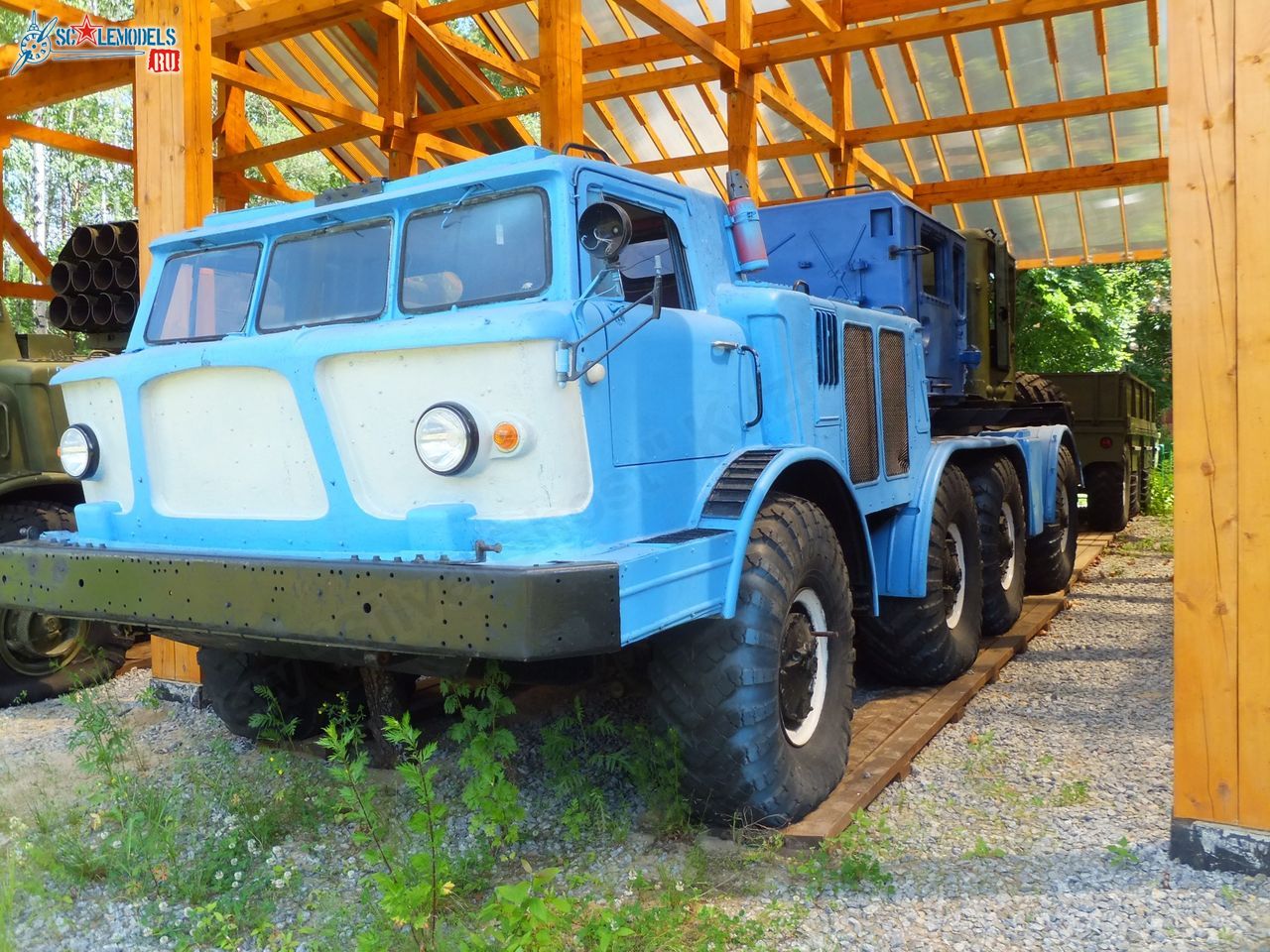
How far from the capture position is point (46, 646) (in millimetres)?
5945

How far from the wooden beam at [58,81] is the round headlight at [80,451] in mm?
5811

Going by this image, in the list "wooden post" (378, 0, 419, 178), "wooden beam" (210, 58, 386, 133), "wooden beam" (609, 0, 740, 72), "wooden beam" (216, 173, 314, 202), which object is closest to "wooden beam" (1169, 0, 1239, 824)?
"wooden beam" (609, 0, 740, 72)

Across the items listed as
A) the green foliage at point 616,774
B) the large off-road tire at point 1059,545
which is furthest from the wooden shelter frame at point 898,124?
the large off-road tire at point 1059,545

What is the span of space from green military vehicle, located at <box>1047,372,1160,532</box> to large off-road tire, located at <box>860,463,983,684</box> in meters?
6.46

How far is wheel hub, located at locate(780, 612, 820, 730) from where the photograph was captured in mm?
3793

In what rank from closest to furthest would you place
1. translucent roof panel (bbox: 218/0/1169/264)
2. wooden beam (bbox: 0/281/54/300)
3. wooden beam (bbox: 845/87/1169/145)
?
wooden beam (bbox: 845/87/1169/145)
translucent roof panel (bbox: 218/0/1169/264)
wooden beam (bbox: 0/281/54/300)

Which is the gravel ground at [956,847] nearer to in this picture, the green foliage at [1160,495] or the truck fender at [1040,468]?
the truck fender at [1040,468]

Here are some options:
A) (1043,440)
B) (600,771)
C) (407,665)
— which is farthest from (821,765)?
(1043,440)

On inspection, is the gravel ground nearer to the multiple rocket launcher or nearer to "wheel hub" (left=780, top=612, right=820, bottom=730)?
"wheel hub" (left=780, top=612, right=820, bottom=730)

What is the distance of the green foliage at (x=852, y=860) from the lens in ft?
10.7

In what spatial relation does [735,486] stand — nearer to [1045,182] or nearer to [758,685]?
[758,685]

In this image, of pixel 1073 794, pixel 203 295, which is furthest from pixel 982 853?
pixel 203 295

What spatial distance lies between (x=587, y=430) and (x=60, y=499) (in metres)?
4.31

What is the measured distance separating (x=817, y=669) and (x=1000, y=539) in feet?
8.91
